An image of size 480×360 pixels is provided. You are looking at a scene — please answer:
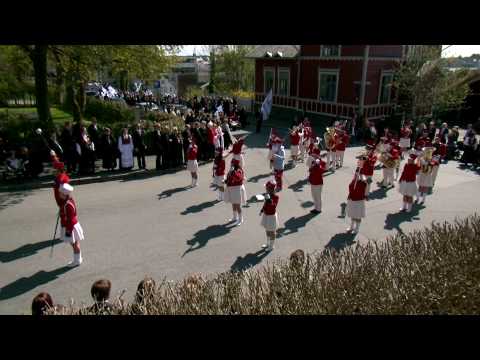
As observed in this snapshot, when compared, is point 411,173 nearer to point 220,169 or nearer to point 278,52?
point 220,169

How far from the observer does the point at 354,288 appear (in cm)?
369

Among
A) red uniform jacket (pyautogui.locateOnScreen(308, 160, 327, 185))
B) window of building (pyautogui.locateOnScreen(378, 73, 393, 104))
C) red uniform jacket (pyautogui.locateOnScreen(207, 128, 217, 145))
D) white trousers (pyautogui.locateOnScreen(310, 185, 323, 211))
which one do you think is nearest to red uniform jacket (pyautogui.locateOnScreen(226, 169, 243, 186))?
red uniform jacket (pyautogui.locateOnScreen(308, 160, 327, 185))

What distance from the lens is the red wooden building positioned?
83.3 ft

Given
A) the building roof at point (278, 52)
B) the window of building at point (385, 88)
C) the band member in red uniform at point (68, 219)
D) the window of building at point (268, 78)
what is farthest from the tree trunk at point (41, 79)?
the window of building at point (385, 88)

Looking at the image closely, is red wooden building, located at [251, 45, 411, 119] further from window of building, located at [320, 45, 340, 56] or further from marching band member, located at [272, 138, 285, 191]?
marching band member, located at [272, 138, 285, 191]

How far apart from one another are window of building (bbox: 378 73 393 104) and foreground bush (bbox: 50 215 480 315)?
23.9 metres

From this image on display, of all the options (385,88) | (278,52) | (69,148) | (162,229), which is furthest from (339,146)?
(278,52)

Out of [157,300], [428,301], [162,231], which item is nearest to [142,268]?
[162,231]

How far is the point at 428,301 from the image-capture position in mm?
3393

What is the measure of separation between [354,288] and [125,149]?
13166 mm

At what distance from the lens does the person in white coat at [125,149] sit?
1534 centimetres
